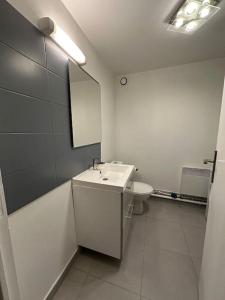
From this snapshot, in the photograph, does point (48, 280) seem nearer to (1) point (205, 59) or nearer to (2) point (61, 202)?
(2) point (61, 202)

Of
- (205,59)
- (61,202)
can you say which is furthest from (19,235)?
(205,59)

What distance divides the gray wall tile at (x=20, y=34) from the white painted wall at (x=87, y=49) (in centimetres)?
5

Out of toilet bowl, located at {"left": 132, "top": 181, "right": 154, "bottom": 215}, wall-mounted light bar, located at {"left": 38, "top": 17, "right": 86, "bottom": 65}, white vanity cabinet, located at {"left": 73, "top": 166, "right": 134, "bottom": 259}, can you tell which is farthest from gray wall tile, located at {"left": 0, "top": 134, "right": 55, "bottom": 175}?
toilet bowl, located at {"left": 132, "top": 181, "right": 154, "bottom": 215}

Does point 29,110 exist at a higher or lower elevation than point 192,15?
lower

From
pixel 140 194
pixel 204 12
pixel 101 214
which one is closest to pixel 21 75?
pixel 101 214

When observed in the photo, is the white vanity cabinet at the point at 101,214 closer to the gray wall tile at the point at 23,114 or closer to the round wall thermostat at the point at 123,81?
the gray wall tile at the point at 23,114

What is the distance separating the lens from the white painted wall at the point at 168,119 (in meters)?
1.97

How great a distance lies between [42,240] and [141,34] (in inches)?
81.7

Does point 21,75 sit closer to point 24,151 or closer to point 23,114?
point 23,114

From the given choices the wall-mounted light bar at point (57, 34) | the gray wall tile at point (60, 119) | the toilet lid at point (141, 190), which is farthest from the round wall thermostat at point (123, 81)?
the toilet lid at point (141, 190)

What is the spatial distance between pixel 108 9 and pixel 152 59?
96cm

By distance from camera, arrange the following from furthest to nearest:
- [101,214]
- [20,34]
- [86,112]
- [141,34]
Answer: [86,112] → [141,34] → [101,214] → [20,34]

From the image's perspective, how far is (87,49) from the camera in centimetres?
145

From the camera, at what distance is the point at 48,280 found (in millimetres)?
1014
